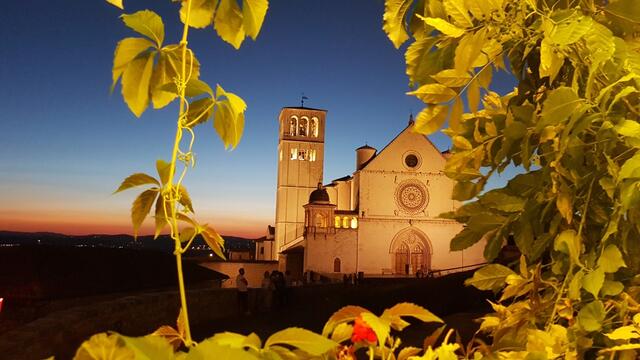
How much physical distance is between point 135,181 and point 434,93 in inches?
21.9

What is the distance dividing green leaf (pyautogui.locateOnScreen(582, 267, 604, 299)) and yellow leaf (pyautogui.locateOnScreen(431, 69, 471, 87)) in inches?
14.5

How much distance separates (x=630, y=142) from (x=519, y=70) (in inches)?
14.3

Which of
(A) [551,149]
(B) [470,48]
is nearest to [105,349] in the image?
(B) [470,48]

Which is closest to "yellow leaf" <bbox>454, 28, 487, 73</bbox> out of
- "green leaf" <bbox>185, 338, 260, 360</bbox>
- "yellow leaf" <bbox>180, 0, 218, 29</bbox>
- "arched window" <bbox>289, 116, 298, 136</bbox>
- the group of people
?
"yellow leaf" <bbox>180, 0, 218, 29</bbox>

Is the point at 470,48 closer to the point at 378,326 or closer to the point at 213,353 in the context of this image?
the point at 378,326

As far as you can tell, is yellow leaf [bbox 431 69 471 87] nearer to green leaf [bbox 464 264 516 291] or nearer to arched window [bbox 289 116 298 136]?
green leaf [bbox 464 264 516 291]

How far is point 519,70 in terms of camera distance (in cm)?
107

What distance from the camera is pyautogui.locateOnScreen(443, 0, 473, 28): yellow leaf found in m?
0.77

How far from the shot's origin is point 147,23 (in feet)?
1.81

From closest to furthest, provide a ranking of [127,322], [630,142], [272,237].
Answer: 1. [630,142]
2. [127,322]
3. [272,237]

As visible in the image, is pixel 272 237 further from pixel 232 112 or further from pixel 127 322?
pixel 232 112

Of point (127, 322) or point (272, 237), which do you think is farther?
point (272, 237)

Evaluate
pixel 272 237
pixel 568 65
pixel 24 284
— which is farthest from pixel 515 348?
pixel 272 237

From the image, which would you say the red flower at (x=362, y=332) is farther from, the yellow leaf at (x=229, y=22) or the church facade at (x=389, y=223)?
the church facade at (x=389, y=223)
